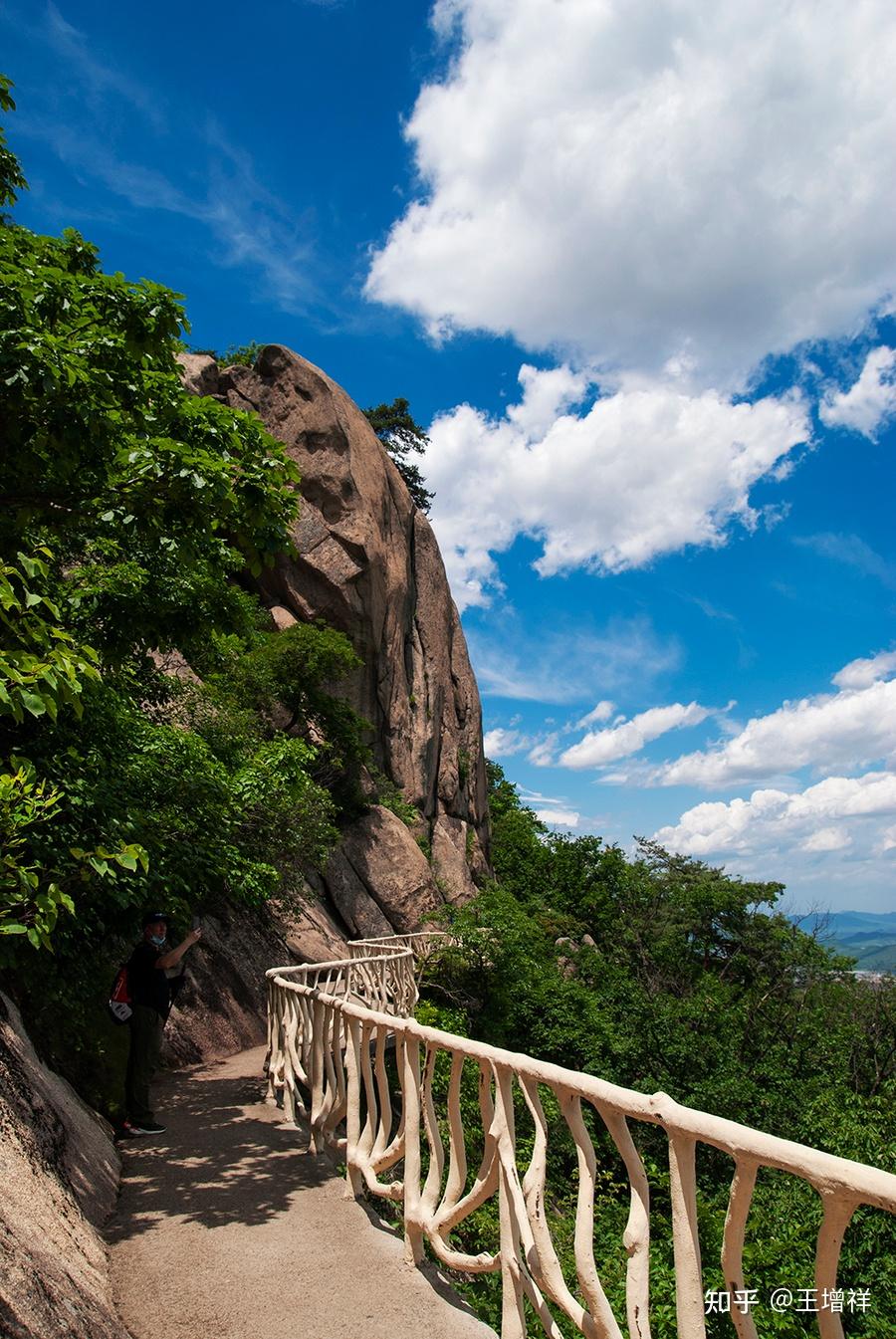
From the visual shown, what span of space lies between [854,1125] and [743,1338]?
15395 millimetres

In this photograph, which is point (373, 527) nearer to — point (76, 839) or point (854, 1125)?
point (854, 1125)

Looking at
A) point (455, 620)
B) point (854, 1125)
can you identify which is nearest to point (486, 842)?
point (455, 620)

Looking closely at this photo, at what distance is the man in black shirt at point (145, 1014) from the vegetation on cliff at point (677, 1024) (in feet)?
9.76

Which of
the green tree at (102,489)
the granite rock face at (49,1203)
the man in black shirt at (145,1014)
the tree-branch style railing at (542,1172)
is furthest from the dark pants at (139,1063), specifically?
the tree-branch style railing at (542,1172)

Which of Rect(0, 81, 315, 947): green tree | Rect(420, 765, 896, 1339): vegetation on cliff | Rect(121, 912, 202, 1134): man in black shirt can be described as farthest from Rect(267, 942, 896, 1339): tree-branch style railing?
Rect(0, 81, 315, 947): green tree

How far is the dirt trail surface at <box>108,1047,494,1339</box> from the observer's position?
367cm

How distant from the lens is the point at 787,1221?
35.1 ft

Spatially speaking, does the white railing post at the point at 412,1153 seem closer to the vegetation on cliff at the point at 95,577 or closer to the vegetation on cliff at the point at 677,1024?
the vegetation on cliff at the point at 677,1024

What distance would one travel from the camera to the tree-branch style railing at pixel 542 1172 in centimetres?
205

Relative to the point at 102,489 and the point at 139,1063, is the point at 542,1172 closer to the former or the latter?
the point at 102,489

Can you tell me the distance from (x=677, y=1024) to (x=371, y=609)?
16106 mm

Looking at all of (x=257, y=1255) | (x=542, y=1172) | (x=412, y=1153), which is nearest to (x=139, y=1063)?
(x=257, y=1255)

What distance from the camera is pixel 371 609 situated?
29094 millimetres

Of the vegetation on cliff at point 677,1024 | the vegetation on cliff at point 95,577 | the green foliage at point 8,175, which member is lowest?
the vegetation on cliff at point 677,1024
